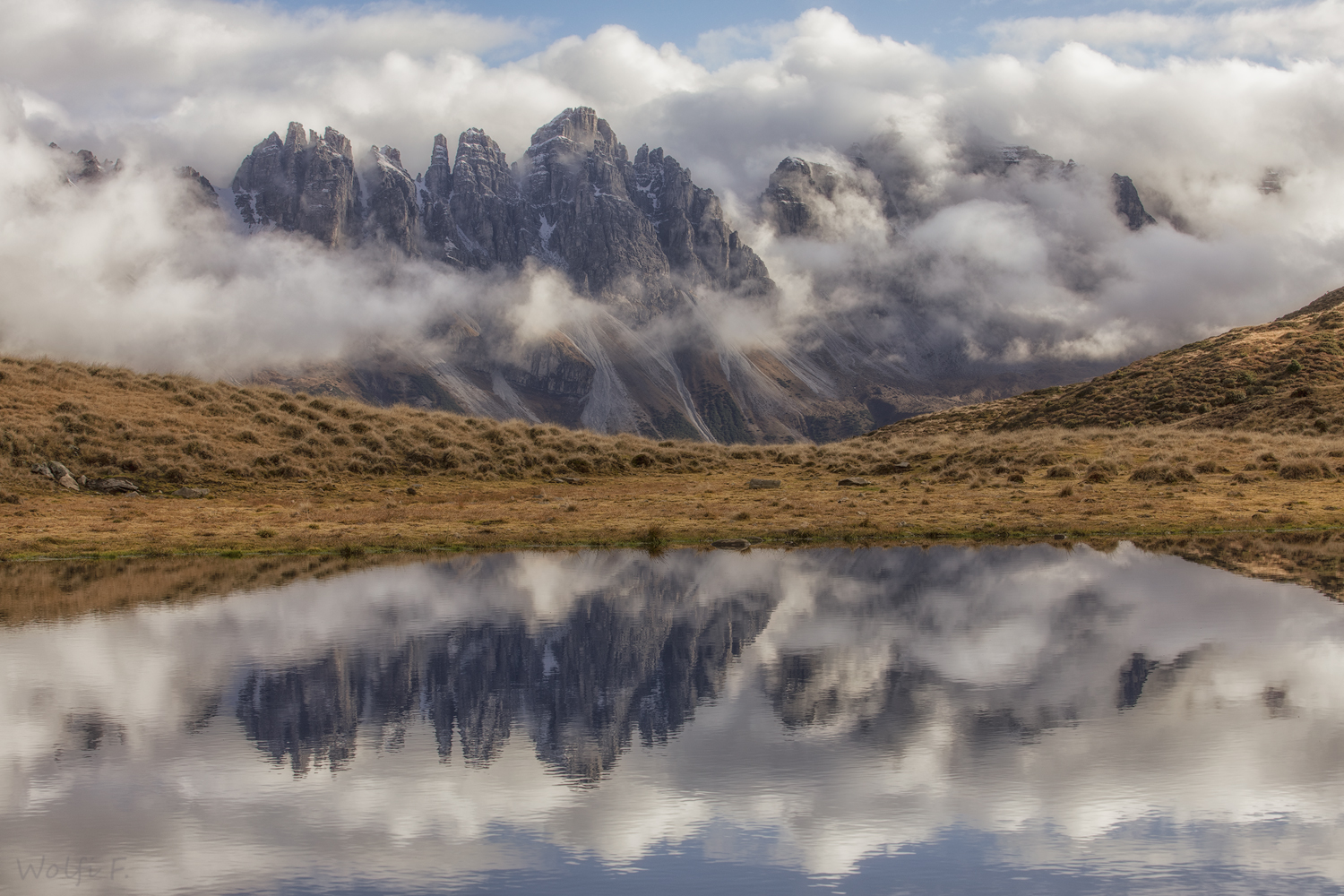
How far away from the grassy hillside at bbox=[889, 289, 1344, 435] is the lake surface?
61939mm

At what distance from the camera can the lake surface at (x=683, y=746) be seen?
11430mm

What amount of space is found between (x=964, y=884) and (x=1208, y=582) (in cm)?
2037

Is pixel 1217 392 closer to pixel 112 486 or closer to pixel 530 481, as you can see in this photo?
pixel 530 481

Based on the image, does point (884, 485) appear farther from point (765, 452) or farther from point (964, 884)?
point (964, 884)

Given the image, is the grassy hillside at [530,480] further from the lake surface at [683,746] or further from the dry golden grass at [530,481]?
the lake surface at [683,746]

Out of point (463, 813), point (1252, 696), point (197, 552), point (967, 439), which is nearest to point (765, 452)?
point (967, 439)

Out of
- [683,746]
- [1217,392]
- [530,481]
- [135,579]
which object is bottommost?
[683,746]

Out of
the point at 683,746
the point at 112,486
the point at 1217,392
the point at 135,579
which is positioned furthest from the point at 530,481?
the point at 1217,392

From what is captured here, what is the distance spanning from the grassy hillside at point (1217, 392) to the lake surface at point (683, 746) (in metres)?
61.9

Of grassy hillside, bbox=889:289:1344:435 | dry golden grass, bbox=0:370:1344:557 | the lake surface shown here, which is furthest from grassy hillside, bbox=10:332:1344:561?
the lake surface

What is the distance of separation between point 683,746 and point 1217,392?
93.8 meters

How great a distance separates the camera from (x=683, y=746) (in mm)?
15219

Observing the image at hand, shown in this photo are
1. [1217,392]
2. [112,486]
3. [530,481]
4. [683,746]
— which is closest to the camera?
[683,746]

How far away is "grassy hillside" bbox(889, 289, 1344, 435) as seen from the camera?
79.9m
